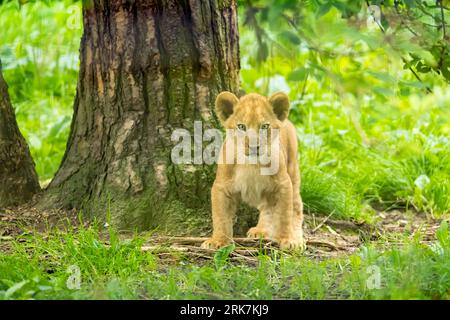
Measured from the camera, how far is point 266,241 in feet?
17.4

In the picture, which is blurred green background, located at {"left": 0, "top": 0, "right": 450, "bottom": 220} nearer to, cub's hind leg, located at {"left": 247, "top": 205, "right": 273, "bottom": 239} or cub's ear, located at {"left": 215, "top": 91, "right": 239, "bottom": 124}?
cub's ear, located at {"left": 215, "top": 91, "right": 239, "bottom": 124}

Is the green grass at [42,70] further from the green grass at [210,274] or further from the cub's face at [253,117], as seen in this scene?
the green grass at [210,274]

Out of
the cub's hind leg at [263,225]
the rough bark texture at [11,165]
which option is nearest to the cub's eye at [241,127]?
the cub's hind leg at [263,225]

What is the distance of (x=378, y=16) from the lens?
4617 mm

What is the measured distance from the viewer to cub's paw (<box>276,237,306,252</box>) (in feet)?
17.1

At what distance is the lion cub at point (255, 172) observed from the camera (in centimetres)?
504

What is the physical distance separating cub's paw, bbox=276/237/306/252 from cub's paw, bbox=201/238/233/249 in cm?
35

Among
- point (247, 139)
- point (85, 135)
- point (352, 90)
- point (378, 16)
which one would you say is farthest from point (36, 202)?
point (352, 90)

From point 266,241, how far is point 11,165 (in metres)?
2.13

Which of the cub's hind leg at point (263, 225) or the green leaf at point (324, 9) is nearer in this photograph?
the green leaf at point (324, 9)

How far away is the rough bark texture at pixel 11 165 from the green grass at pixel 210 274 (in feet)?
3.83

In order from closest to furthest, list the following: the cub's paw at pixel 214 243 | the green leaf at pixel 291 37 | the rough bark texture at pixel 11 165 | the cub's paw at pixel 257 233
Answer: the green leaf at pixel 291 37 < the cub's paw at pixel 214 243 < the cub's paw at pixel 257 233 < the rough bark texture at pixel 11 165
